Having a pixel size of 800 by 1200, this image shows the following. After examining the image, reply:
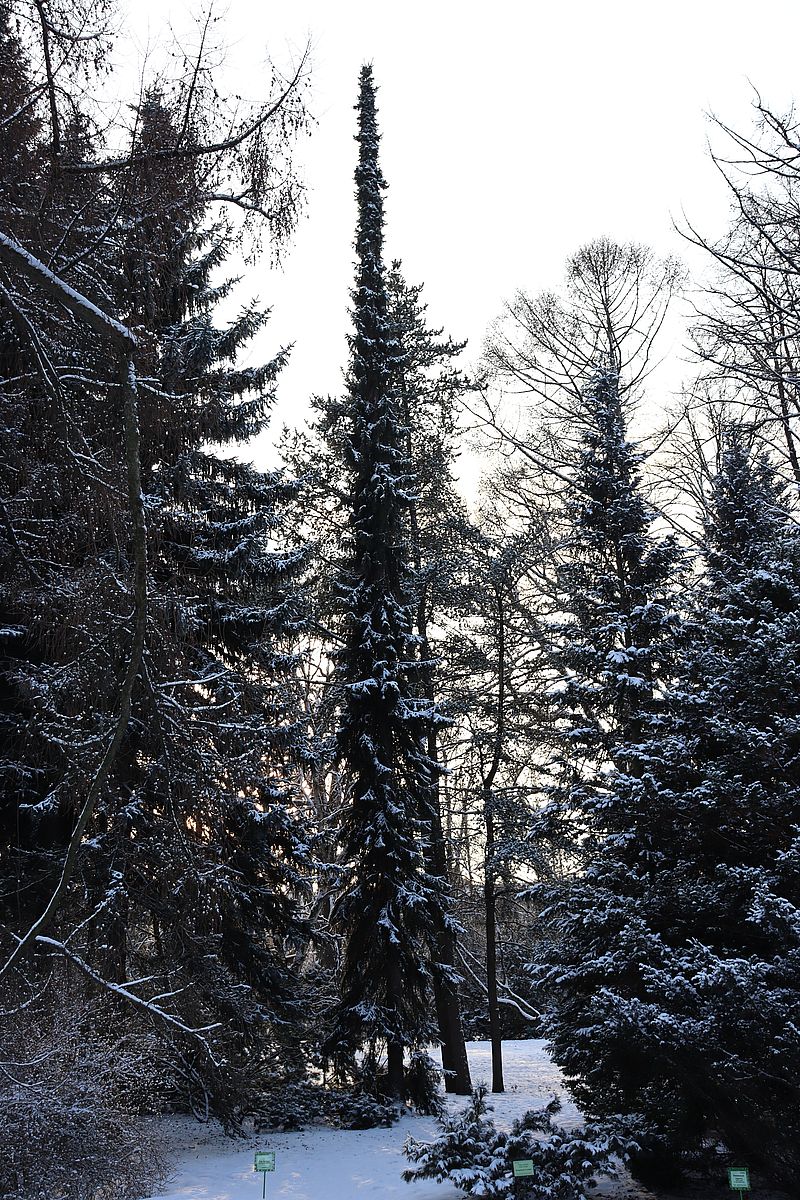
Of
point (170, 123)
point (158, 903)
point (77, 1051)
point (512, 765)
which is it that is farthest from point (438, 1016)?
point (170, 123)

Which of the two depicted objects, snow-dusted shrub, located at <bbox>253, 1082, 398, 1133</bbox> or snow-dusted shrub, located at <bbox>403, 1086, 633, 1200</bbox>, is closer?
snow-dusted shrub, located at <bbox>403, 1086, 633, 1200</bbox>

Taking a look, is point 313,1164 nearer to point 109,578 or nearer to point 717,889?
point 717,889

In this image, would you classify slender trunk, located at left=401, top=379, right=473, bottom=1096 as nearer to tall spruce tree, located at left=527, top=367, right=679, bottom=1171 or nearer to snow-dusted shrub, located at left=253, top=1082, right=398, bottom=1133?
snow-dusted shrub, located at left=253, top=1082, right=398, bottom=1133

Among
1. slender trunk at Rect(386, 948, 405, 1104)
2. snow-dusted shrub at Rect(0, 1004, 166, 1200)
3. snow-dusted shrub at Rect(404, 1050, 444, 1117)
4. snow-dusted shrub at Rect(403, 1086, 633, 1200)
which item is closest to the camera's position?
snow-dusted shrub at Rect(0, 1004, 166, 1200)

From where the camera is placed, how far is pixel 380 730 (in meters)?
14.5

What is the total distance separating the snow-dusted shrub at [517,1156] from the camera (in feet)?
24.5

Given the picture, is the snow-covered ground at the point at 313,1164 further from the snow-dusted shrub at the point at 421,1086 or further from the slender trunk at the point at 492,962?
the slender trunk at the point at 492,962

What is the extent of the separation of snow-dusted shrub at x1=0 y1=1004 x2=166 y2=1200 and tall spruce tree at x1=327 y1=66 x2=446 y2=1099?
5287 mm

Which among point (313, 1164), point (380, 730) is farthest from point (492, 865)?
point (313, 1164)

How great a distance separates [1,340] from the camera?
5246 mm

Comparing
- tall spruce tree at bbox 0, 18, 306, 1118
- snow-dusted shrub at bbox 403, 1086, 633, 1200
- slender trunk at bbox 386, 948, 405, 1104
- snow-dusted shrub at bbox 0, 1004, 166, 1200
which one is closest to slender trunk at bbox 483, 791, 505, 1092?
slender trunk at bbox 386, 948, 405, 1104

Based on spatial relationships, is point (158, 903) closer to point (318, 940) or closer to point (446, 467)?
point (318, 940)

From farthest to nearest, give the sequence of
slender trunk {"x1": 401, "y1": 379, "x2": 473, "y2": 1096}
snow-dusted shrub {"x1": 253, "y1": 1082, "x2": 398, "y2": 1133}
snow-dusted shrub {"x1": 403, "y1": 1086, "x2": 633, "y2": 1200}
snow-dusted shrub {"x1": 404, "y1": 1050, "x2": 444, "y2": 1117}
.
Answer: slender trunk {"x1": 401, "y1": 379, "x2": 473, "y2": 1096}, snow-dusted shrub {"x1": 404, "y1": 1050, "x2": 444, "y2": 1117}, snow-dusted shrub {"x1": 253, "y1": 1082, "x2": 398, "y2": 1133}, snow-dusted shrub {"x1": 403, "y1": 1086, "x2": 633, "y2": 1200}

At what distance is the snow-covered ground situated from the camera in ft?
29.8
